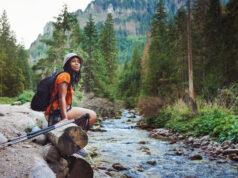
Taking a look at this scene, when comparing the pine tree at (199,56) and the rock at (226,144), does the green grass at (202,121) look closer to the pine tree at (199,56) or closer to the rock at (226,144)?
the rock at (226,144)

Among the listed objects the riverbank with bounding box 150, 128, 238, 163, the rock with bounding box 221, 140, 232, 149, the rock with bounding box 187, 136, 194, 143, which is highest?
the rock with bounding box 221, 140, 232, 149

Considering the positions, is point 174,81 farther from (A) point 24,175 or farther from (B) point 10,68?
(B) point 10,68

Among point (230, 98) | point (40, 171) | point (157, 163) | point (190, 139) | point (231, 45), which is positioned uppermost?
point (231, 45)

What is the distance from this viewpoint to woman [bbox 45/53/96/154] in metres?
3.10

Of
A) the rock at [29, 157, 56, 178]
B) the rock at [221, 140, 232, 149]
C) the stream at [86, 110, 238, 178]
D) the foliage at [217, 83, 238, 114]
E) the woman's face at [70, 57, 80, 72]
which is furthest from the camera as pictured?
the foliage at [217, 83, 238, 114]

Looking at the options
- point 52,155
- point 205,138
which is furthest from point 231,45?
point 52,155

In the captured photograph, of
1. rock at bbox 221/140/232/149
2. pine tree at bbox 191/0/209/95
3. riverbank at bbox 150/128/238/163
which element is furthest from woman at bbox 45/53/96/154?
pine tree at bbox 191/0/209/95

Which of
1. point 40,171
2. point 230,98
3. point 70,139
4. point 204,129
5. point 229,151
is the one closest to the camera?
point 40,171

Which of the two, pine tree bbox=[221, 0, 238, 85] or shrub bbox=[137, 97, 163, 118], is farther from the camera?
pine tree bbox=[221, 0, 238, 85]

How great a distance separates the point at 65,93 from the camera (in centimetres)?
312

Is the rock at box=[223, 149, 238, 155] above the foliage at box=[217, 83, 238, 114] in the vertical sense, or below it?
below

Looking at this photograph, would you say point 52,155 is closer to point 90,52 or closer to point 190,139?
point 190,139

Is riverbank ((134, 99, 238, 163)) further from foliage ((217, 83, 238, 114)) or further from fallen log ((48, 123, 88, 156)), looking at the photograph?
fallen log ((48, 123, 88, 156))

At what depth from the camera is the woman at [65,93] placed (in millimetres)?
3096
